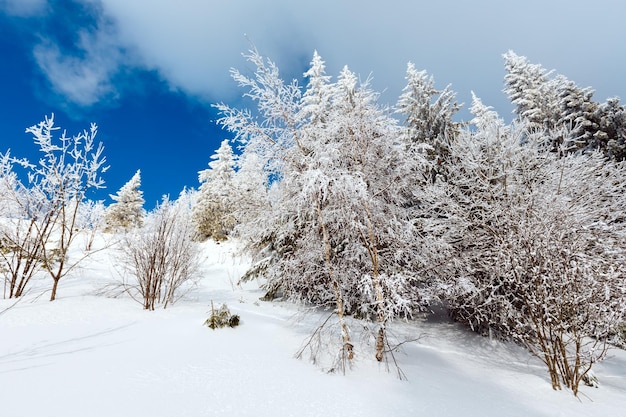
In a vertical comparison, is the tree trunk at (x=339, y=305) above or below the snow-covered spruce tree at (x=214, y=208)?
below

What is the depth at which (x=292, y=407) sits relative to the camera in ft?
11.8

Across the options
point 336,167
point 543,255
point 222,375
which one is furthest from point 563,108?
point 222,375

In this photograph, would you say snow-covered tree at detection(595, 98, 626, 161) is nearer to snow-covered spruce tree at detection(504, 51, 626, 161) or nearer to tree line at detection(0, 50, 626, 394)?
snow-covered spruce tree at detection(504, 51, 626, 161)

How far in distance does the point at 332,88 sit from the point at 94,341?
14.7 m

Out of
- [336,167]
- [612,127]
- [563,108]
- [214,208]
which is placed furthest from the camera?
[214,208]

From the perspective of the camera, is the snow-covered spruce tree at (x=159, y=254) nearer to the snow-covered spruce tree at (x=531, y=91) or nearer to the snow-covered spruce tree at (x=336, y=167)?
the snow-covered spruce tree at (x=336, y=167)

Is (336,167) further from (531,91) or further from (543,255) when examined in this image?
(531,91)

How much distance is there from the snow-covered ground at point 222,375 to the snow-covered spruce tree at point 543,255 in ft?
3.13

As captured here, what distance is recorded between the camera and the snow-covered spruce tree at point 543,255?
5371 millimetres

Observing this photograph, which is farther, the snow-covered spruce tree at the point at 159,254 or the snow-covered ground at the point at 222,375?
the snow-covered spruce tree at the point at 159,254

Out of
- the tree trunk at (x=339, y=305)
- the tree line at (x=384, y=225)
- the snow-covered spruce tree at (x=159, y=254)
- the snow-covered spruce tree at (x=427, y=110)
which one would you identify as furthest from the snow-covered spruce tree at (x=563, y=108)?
the snow-covered spruce tree at (x=159, y=254)

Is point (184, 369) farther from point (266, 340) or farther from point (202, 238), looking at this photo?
point (202, 238)

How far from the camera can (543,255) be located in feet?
18.4

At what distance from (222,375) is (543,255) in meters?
5.99
